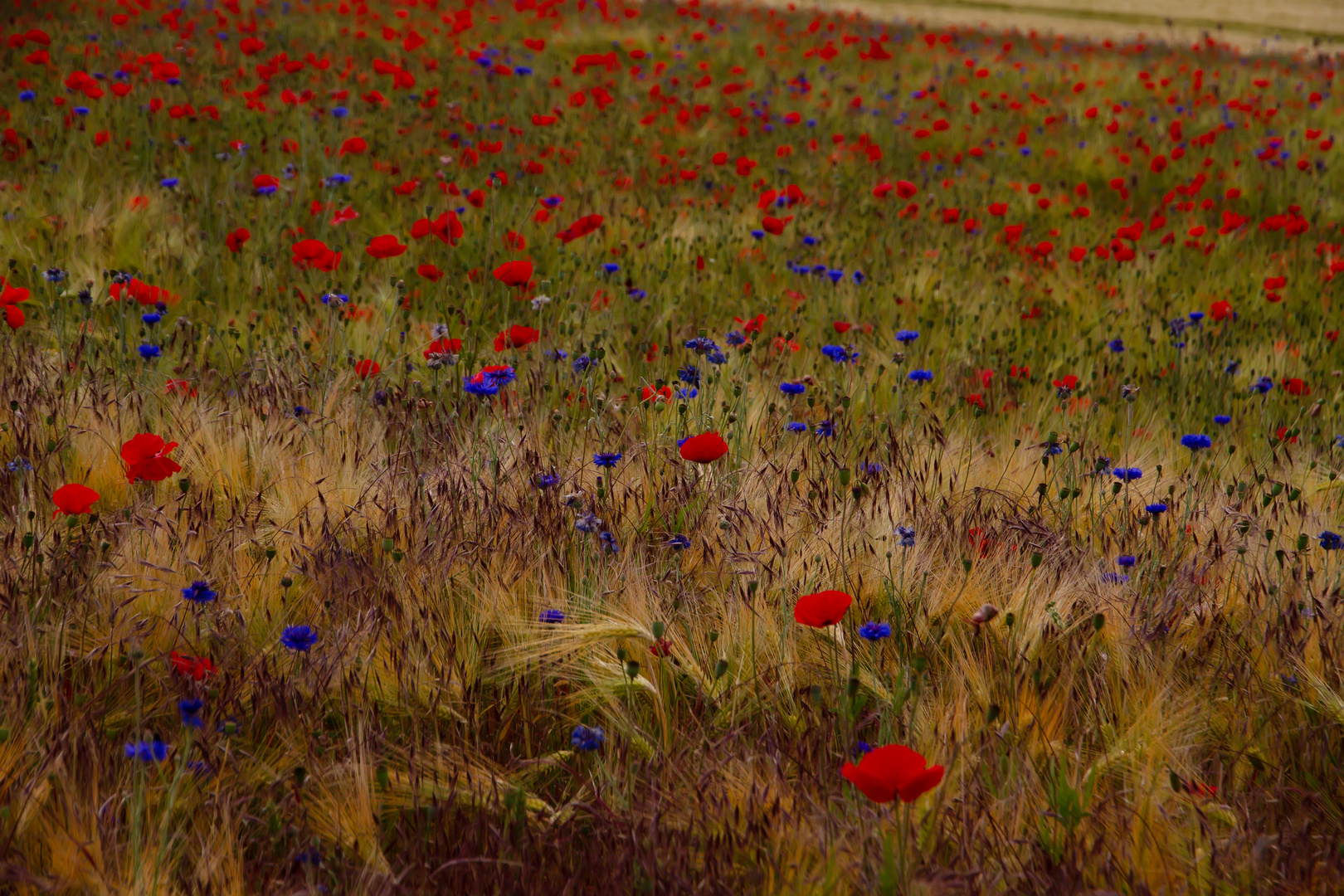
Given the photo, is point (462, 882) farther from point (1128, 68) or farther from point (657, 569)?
point (1128, 68)

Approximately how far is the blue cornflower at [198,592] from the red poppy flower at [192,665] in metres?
0.10

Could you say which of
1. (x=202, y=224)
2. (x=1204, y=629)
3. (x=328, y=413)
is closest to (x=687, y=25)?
(x=202, y=224)

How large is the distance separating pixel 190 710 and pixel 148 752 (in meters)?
0.10

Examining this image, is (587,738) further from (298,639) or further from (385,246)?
(385,246)

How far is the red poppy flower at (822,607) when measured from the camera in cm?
155

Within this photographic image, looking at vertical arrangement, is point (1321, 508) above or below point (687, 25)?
below

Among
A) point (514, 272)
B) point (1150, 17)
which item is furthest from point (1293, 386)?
point (1150, 17)

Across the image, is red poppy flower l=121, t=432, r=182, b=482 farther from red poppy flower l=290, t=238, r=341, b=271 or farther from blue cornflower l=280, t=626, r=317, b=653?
red poppy flower l=290, t=238, r=341, b=271

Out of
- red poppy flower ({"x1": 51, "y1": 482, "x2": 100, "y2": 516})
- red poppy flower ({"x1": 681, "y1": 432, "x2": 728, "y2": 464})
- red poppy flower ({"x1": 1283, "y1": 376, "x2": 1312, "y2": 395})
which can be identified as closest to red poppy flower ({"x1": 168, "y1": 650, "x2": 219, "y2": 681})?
red poppy flower ({"x1": 51, "y1": 482, "x2": 100, "y2": 516})

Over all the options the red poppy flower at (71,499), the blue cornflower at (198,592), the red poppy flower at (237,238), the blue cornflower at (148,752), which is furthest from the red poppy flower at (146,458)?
→ the red poppy flower at (237,238)

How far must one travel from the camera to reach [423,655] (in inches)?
71.9

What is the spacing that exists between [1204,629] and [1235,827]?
622 mm

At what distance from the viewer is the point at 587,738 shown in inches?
62.9

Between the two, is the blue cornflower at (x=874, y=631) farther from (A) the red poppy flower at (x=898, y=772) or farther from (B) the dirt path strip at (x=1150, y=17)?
(B) the dirt path strip at (x=1150, y=17)
